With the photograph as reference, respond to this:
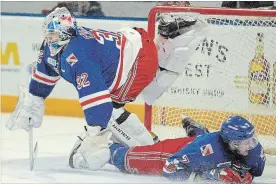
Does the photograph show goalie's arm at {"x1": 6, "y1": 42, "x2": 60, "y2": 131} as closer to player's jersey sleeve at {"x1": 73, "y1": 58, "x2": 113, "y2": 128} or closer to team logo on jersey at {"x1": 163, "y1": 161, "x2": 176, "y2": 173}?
player's jersey sleeve at {"x1": 73, "y1": 58, "x2": 113, "y2": 128}

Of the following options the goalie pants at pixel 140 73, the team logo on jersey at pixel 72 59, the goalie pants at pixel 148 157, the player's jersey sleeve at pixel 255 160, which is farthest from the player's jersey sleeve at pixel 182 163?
the team logo on jersey at pixel 72 59

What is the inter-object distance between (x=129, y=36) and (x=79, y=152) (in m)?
0.61

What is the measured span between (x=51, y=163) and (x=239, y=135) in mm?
1006

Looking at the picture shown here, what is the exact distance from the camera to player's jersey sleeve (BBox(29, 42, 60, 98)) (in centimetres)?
382

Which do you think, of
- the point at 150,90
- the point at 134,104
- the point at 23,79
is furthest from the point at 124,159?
the point at 23,79

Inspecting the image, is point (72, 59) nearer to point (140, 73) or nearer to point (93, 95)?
point (93, 95)

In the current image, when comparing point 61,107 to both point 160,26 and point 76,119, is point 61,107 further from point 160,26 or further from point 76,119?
point 160,26

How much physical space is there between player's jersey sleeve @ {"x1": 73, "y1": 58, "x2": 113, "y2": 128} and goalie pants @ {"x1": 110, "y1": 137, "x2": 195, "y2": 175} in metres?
0.32

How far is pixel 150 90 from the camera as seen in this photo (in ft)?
13.3

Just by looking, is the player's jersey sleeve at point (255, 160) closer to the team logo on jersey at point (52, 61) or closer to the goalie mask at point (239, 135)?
the goalie mask at point (239, 135)

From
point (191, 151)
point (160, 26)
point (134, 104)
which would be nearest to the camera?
point (191, 151)

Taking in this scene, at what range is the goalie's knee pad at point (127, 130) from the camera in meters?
3.89

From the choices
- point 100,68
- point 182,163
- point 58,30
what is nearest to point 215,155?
point 182,163

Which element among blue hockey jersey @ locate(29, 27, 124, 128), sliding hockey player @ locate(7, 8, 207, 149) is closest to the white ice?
sliding hockey player @ locate(7, 8, 207, 149)
